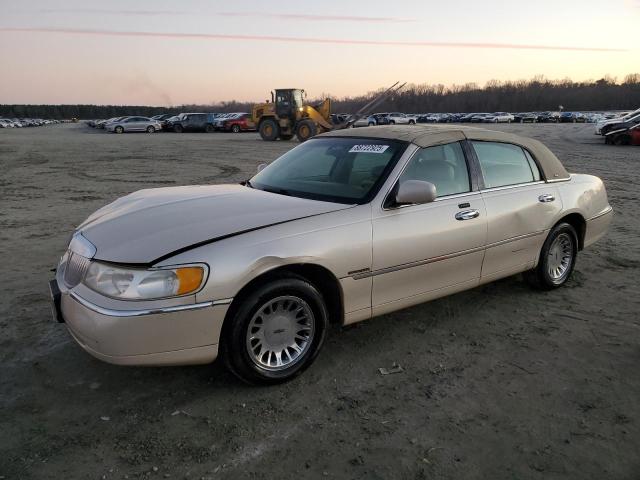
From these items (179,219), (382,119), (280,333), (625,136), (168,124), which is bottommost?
(382,119)

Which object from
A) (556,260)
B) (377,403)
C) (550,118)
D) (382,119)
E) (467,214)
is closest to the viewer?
(377,403)

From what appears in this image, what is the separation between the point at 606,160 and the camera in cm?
1758

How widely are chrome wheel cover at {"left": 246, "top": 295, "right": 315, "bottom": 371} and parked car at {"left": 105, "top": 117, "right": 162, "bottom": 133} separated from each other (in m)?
45.4

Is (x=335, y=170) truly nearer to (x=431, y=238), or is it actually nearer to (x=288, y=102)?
(x=431, y=238)

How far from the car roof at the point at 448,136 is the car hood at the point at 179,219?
3.15ft

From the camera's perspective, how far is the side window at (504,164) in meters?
4.39

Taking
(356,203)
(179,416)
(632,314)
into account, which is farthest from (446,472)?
(632,314)

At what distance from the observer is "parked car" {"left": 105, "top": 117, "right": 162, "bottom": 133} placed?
1748 inches

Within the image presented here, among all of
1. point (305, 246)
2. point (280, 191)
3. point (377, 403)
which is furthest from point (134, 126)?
point (377, 403)

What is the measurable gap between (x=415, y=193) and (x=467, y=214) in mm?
734

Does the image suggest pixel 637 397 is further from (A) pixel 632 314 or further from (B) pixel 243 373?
(B) pixel 243 373

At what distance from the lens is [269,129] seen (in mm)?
29766

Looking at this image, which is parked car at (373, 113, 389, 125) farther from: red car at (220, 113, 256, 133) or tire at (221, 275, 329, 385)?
tire at (221, 275, 329, 385)

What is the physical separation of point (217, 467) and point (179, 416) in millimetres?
536
